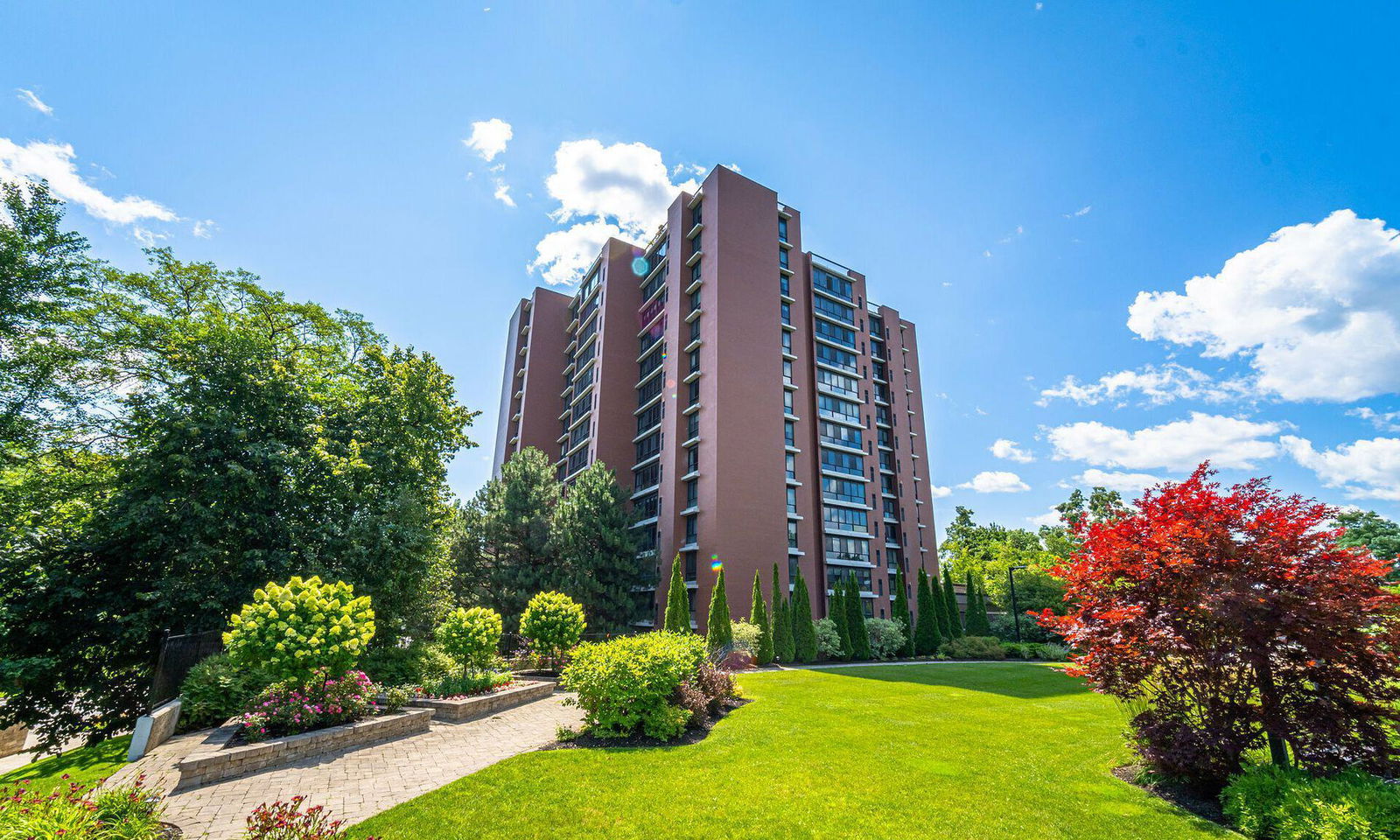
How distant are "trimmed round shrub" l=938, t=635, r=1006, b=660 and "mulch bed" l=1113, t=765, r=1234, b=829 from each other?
26.0 m

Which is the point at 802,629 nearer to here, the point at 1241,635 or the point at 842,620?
the point at 842,620

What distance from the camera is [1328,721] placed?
23.3 feet

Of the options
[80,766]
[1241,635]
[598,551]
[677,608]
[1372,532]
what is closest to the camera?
[1241,635]

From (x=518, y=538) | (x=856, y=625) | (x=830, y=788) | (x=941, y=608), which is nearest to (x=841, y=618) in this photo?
(x=856, y=625)

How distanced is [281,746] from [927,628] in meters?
33.0

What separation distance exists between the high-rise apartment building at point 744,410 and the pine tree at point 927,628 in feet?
4.74

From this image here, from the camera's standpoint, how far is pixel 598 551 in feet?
104

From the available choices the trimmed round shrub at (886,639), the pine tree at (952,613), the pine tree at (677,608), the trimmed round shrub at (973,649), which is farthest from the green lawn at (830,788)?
the pine tree at (952,613)

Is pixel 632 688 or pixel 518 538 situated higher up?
pixel 518 538

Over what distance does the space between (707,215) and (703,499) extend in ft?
65.0

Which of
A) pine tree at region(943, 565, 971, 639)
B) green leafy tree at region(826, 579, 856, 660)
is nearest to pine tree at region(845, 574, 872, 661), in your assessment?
green leafy tree at region(826, 579, 856, 660)

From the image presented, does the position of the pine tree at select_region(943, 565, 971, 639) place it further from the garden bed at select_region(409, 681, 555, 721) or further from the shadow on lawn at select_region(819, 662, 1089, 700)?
the garden bed at select_region(409, 681, 555, 721)

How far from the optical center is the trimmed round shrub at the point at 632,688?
35.8 feet

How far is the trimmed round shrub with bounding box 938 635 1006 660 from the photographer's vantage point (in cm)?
3219
